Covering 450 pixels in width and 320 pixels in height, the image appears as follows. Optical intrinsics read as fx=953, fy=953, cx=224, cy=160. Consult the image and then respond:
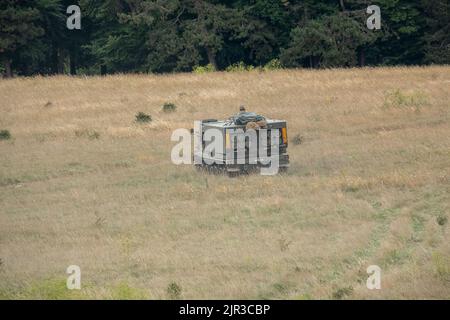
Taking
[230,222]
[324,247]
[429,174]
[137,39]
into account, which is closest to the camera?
[324,247]

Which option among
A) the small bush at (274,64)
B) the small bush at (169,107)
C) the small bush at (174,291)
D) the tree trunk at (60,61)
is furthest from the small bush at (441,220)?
the tree trunk at (60,61)

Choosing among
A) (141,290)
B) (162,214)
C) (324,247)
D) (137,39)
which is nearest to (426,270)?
(324,247)

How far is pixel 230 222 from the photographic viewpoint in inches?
787

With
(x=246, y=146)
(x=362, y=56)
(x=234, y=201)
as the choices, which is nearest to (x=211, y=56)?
(x=362, y=56)

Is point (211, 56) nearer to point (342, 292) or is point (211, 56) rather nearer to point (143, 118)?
point (143, 118)

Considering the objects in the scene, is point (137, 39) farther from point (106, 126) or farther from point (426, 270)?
point (426, 270)

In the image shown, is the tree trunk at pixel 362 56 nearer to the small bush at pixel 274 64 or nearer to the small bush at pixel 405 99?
the small bush at pixel 274 64

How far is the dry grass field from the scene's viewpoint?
52.4 ft

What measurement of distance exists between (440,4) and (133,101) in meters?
23.4

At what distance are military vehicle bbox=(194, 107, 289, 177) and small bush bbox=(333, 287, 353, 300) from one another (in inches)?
397

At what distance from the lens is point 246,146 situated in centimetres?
2455

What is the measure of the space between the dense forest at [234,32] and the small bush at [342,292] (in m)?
38.2

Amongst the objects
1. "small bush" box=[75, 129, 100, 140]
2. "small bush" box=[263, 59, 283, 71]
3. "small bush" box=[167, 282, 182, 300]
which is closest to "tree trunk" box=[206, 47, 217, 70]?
"small bush" box=[263, 59, 283, 71]

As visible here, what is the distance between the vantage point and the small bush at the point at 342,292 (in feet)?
47.1
